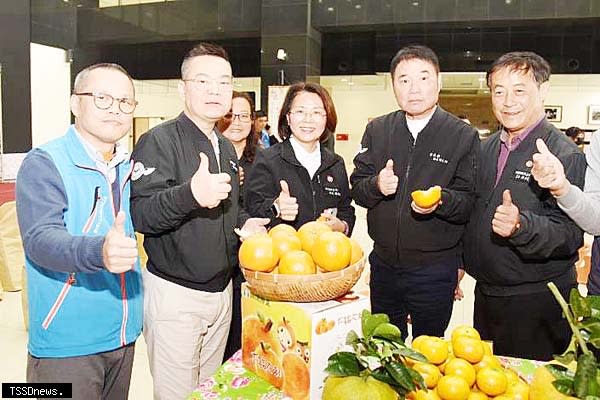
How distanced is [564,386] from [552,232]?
97 cm

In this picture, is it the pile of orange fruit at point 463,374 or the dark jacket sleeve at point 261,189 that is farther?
the dark jacket sleeve at point 261,189

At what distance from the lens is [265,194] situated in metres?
2.40

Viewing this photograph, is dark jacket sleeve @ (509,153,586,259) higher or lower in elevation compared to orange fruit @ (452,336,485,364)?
higher

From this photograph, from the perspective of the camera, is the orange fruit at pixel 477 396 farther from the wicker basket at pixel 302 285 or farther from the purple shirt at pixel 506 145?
the purple shirt at pixel 506 145

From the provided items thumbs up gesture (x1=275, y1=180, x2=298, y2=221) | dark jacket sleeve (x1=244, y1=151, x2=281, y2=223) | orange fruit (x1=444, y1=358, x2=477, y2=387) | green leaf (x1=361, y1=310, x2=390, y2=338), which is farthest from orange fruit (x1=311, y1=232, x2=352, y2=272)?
dark jacket sleeve (x1=244, y1=151, x2=281, y2=223)

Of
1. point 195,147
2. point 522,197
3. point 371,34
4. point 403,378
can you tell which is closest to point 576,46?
point 371,34

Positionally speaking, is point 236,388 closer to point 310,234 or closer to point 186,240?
point 310,234

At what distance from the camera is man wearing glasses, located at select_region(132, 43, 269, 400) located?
6.07 feet

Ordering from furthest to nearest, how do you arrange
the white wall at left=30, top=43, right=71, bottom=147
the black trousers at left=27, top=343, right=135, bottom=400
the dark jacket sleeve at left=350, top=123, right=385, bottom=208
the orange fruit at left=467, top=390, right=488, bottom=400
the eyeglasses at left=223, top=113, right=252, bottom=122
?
the white wall at left=30, top=43, right=71, bottom=147
the eyeglasses at left=223, top=113, right=252, bottom=122
the dark jacket sleeve at left=350, top=123, right=385, bottom=208
the black trousers at left=27, top=343, right=135, bottom=400
the orange fruit at left=467, top=390, right=488, bottom=400

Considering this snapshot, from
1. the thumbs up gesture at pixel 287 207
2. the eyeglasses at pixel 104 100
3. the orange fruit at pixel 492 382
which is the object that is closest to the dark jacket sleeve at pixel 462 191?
the thumbs up gesture at pixel 287 207

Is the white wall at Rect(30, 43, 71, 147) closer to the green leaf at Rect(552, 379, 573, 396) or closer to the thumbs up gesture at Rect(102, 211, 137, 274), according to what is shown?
the thumbs up gesture at Rect(102, 211, 137, 274)

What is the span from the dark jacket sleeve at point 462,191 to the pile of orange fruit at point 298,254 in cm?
75

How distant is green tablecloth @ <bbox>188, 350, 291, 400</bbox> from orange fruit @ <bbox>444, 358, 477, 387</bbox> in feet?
1.36

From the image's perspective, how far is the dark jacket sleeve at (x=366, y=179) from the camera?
2279 mm
